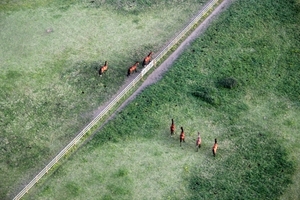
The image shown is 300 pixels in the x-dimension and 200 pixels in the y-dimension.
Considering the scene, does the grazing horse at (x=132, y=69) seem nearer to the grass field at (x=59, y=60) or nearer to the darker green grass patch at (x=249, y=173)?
the grass field at (x=59, y=60)

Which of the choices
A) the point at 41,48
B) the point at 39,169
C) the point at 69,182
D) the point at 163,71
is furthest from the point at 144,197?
the point at 41,48

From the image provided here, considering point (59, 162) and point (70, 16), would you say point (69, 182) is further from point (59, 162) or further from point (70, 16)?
point (70, 16)

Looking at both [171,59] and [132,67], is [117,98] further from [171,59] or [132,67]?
[171,59]

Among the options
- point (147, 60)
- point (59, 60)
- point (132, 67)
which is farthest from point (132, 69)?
point (59, 60)

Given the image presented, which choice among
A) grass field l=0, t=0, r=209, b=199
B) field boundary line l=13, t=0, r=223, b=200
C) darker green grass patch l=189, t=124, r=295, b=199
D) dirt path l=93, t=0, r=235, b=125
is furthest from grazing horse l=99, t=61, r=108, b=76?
darker green grass patch l=189, t=124, r=295, b=199

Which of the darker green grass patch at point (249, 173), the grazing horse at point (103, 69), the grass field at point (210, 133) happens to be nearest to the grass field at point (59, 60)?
the grazing horse at point (103, 69)
